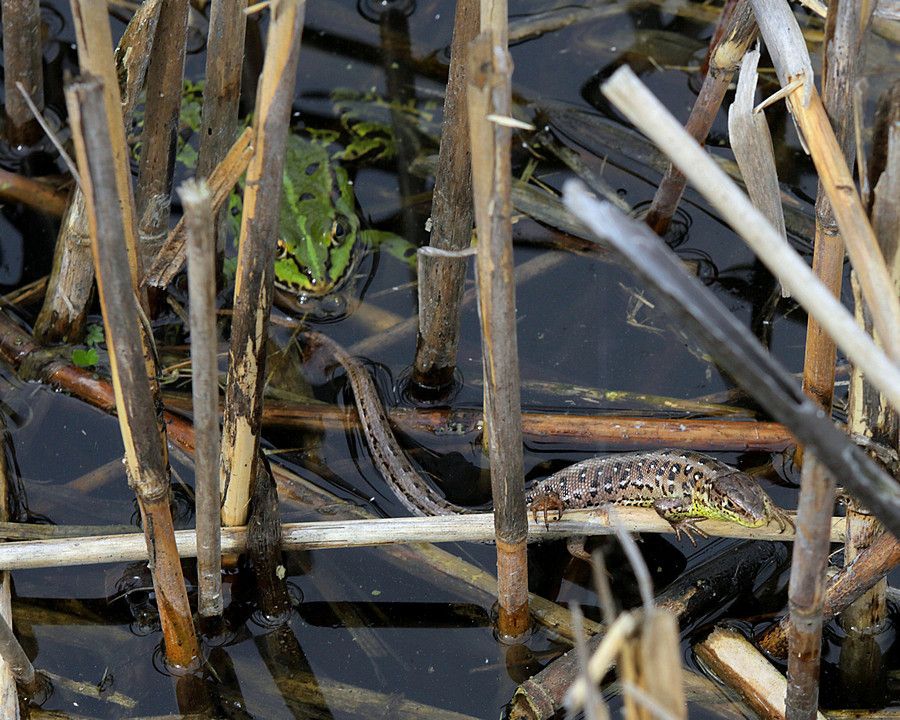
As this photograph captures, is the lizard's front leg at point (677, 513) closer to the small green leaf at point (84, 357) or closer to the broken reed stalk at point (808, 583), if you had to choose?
the broken reed stalk at point (808, 583)

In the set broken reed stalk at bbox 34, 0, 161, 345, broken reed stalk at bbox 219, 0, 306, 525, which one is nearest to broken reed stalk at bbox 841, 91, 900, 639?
broken reed stalk at bbox 219, 0, 306, 525

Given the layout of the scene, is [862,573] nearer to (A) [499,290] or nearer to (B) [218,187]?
(A) [499,290]

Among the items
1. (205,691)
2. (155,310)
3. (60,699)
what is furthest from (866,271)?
(155,310)

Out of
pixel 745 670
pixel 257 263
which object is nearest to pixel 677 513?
pixel 745 670

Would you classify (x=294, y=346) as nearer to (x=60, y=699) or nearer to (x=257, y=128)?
(x=60, y=699)

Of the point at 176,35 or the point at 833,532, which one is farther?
the point at 176,35

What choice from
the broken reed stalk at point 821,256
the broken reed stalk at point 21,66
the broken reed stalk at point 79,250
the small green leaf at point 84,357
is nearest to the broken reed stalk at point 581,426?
the small green leaf at point 84,357
